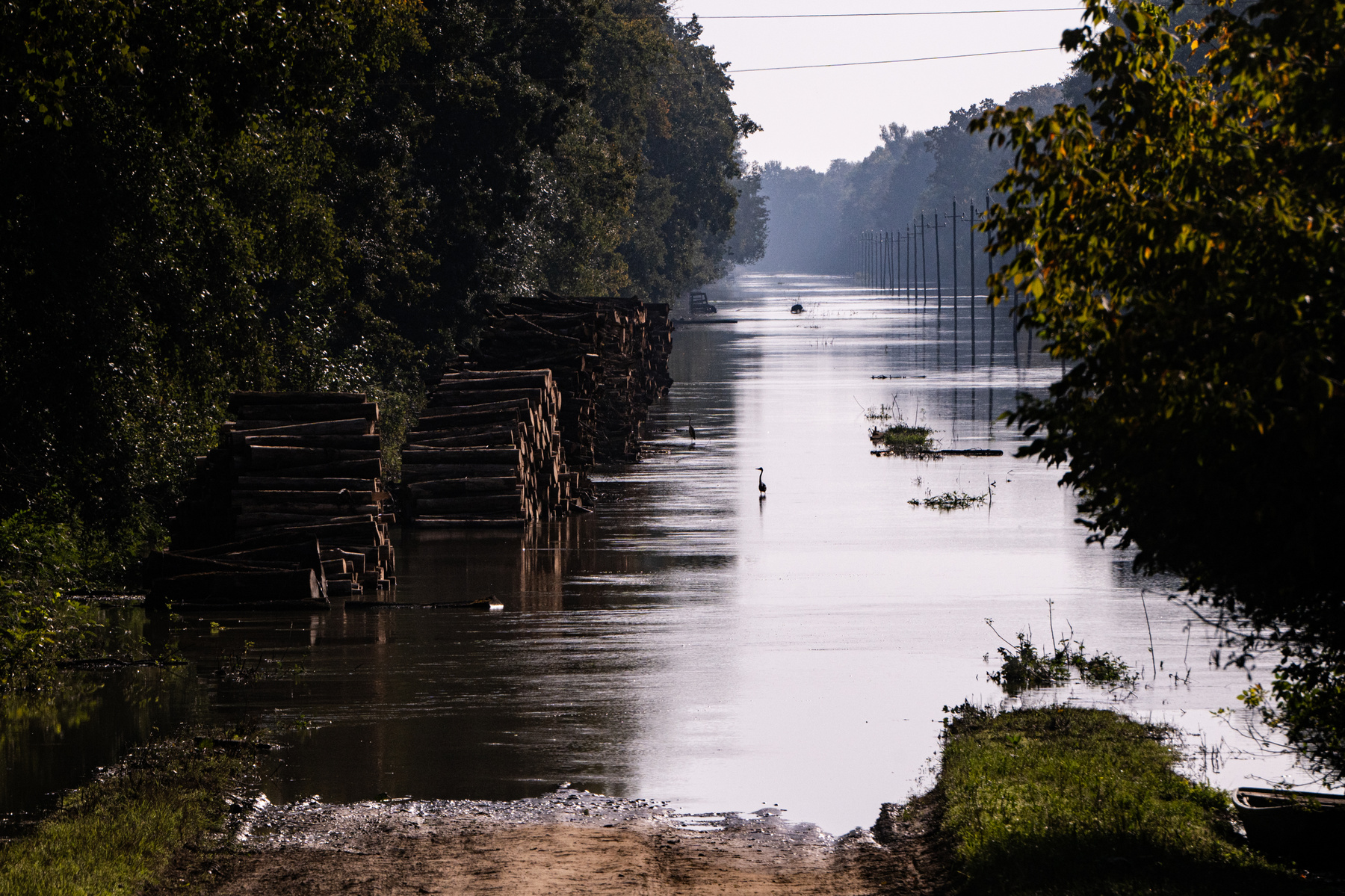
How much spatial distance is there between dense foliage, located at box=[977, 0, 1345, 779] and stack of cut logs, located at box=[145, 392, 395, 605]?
10705mm

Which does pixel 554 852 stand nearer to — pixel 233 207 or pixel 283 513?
pixel 283 513

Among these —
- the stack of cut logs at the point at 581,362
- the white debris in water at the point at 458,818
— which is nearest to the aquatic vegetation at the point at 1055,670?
the white debris in water at the point at 458,818

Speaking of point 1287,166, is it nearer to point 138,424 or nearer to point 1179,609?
point 1179,609

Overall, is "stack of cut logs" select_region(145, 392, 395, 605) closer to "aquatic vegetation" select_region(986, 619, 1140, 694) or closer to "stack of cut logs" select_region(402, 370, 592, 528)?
"stack of cut logs" select_region(402, 370, 592, 528)

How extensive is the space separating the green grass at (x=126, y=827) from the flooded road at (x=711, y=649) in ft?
1.96

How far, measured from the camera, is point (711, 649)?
14.7 metres

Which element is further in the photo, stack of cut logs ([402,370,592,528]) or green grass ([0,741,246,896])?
stack of cut logs ([402,370,592,528])

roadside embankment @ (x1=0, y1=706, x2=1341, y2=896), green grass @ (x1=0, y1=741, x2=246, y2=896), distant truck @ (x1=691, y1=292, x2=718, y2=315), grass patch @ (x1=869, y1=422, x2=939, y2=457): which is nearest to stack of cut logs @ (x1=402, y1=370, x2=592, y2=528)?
grass patch @ (x1=869, y1=422, x2=939, y2=457)

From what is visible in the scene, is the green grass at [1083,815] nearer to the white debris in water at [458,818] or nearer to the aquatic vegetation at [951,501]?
the white debris in water at [458,818]

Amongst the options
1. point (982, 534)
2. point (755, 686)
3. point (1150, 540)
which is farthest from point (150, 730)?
point (982, 534)

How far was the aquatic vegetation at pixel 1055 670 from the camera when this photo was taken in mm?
13258

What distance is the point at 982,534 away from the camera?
2253cm

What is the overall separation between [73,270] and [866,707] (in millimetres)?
11235

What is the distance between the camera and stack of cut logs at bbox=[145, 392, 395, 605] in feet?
53.9
